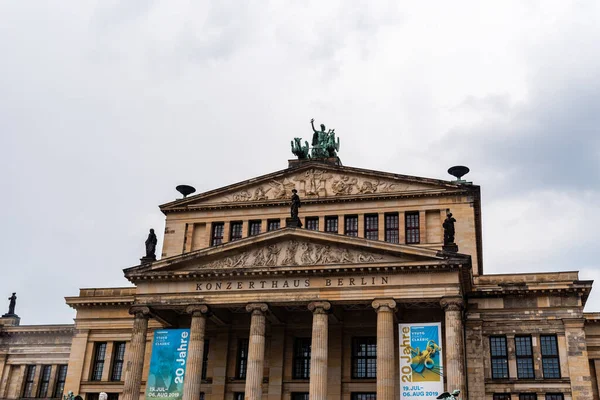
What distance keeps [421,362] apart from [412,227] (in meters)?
11.2

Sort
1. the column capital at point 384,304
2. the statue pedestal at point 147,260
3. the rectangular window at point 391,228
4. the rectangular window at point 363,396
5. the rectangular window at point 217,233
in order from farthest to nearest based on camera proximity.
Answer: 1. the rectangular window at point 217,233
2. the rectangular window at point 391,228
3. the statue pedestal at point 147,260
4. the rectangular window at point 363,396
5. the column capital at point 384,304

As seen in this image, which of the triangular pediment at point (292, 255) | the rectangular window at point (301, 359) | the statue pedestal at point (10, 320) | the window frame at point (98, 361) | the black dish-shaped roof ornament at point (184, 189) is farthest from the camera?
the statue pedestal at point (10, 320)

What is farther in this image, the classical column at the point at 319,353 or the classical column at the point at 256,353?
the classical column at the point at 256,353

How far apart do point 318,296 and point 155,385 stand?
33.1 ft

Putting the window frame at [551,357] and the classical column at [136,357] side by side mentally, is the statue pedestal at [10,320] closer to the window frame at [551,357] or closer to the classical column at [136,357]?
the classical column at [136,357]

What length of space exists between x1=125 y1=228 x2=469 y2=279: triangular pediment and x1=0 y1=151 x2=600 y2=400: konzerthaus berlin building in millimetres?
76

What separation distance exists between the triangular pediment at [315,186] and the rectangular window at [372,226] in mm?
1427

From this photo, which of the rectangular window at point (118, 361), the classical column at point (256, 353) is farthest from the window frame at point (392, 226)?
the rectangular window at point (118, 361)

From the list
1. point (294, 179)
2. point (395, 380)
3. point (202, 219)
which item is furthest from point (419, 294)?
point (202, 219)

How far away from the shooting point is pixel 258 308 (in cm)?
3897

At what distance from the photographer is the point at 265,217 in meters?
47.2

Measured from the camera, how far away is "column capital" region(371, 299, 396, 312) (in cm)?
3716

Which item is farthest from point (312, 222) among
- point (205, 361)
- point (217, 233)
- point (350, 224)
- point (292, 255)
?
point (205, 361)

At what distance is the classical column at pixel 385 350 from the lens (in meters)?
35.4
